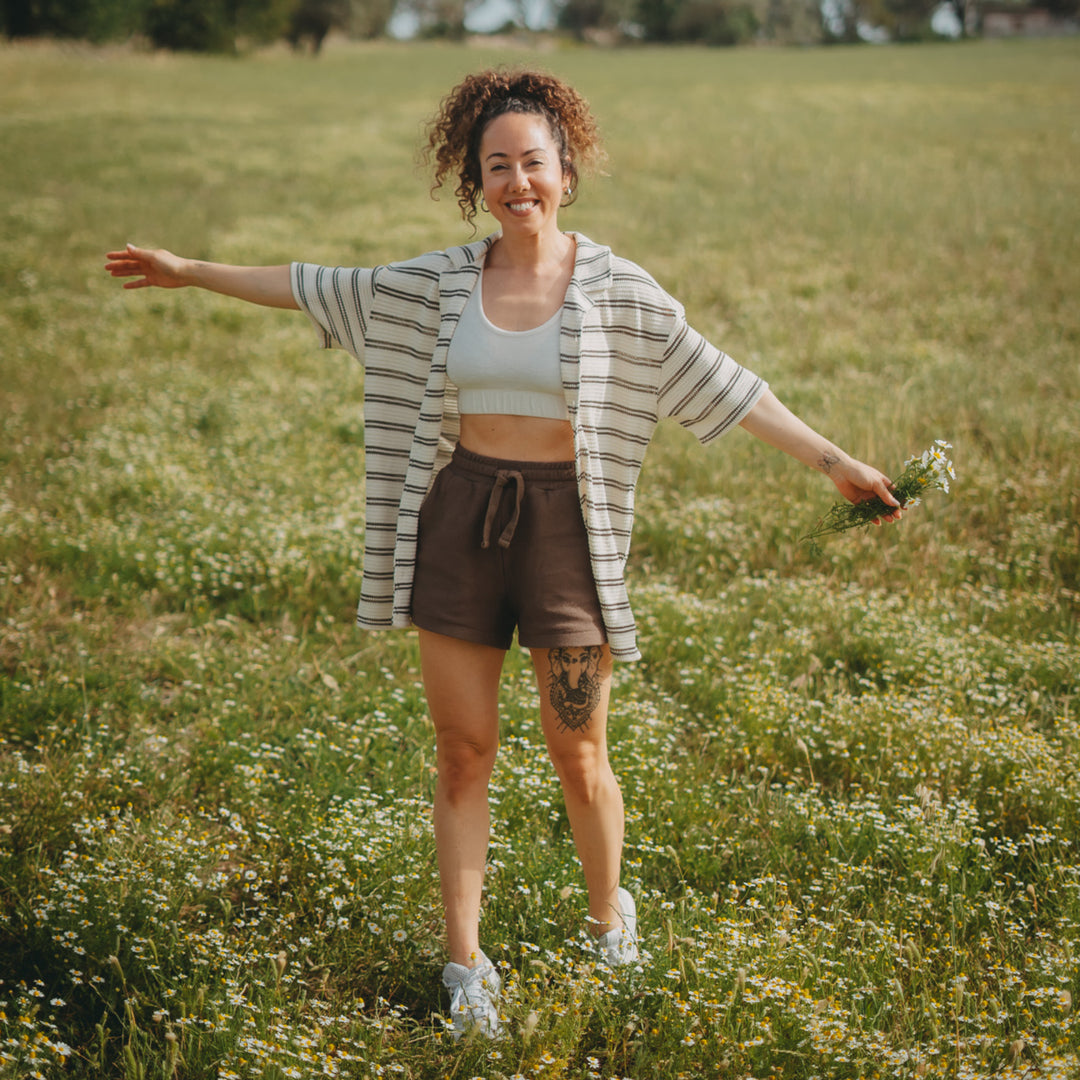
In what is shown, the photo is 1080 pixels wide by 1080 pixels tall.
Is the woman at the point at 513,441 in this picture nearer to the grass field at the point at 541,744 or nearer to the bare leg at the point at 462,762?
the bare leg at the point at 462,762

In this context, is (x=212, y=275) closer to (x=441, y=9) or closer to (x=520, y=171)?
(x=520, y=171)

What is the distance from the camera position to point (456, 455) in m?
3.29

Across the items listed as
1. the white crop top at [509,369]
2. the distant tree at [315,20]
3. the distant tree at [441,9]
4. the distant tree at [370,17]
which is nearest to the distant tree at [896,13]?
the distant tree at [441,9]

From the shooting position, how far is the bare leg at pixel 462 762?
3252 mm

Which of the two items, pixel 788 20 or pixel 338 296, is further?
pixel 788 20

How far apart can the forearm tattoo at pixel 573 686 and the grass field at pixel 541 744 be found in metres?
0.79

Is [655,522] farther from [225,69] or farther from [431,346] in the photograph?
[225,69]

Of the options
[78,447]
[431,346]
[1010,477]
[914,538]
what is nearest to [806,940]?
[431,346]

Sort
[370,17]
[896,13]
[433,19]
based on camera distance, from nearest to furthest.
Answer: [370,17] → [896,13] → [433,19]

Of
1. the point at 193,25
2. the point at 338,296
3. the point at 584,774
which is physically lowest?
the point at 584,774

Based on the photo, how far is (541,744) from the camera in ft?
15.3

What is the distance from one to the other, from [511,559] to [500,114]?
1.34m

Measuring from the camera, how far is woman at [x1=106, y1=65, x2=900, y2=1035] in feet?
10.4

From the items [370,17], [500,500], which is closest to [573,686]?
[500,500]
